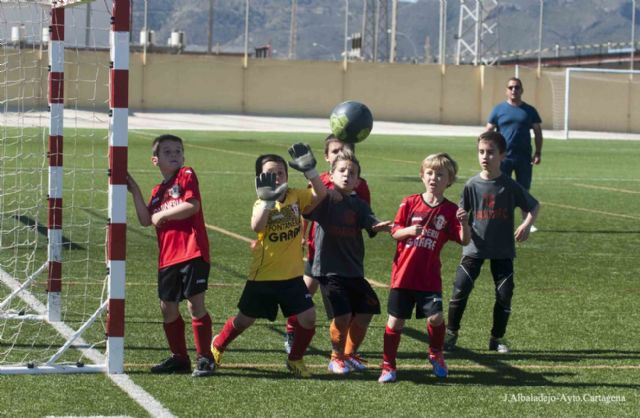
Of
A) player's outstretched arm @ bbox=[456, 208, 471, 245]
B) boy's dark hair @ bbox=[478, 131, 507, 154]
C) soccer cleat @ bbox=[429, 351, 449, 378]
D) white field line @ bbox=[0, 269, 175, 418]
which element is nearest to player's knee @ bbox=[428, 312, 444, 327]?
soccer cleat @ bbox=[429, 351, 449, 378]

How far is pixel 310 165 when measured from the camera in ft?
25.2

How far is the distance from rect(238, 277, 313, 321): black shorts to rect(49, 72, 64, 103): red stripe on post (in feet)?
7.93

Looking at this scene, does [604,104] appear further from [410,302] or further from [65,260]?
[410,302]

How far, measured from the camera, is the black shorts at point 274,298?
7984 millimetres

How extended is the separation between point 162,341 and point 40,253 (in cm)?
472

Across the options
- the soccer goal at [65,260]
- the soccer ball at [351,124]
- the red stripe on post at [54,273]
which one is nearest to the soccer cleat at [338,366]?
the soccer goal at [65,260]

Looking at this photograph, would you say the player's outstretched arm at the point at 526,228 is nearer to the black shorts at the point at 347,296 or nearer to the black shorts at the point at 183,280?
the black shorts at the point at 347,296

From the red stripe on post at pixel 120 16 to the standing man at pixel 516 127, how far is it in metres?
9.09

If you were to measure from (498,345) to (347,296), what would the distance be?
1356 mm

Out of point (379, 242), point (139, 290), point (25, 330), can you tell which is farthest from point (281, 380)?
point (379, 242)

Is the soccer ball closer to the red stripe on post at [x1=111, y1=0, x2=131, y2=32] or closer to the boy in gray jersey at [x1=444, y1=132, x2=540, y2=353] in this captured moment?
the boy in gray jersey at [x1=444, y1=132, x2=540, y2=353]

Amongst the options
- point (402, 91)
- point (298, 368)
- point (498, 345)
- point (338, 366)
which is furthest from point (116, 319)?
point (402, 91)

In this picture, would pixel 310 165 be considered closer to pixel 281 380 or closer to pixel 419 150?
pixel 281 380

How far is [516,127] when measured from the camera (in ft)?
53.7
